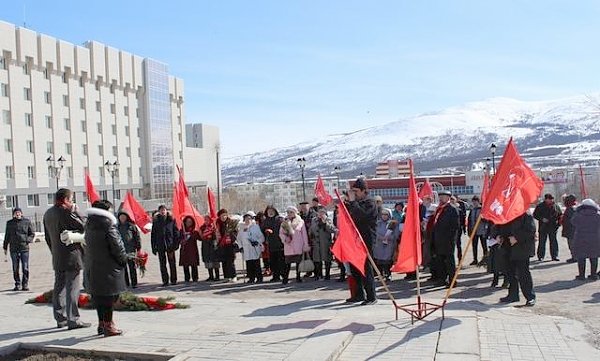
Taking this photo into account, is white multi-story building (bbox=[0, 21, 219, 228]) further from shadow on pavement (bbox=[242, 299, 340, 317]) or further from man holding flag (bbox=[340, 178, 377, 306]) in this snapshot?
man holding flag (bbox=[340, 178, 377, 306])

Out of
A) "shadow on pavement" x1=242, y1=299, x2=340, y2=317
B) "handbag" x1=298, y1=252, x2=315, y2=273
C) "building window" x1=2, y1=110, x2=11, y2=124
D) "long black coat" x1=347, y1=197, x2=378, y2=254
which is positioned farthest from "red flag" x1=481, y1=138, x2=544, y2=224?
"building window" x1=2, y1=110, x2=11, y2=124

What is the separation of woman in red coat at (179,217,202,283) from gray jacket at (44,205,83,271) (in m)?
5.61

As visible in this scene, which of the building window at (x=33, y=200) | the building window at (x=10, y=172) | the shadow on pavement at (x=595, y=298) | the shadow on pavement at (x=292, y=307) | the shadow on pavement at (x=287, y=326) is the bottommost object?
the shadow on pavement at (x=595, y=298)

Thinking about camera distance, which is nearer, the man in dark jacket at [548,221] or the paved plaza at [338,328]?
the paved plaza at [338,328]

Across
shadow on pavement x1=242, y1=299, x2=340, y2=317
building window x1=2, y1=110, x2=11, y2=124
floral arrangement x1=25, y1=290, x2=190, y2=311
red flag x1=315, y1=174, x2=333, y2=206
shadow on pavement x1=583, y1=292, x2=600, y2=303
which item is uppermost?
building window x1=2, y1=110, x2=11, y2=124

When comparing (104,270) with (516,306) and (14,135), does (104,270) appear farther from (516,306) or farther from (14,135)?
(14,135)

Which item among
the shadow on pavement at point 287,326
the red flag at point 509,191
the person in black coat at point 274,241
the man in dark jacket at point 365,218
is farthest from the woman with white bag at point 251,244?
the red flag at point 509,191

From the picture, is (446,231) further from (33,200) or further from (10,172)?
(33,200)

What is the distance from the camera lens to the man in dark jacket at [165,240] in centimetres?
1378

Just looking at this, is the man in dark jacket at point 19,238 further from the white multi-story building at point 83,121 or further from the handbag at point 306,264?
the white multi-story building at point 83,121

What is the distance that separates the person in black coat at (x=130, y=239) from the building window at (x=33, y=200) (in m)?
54.8

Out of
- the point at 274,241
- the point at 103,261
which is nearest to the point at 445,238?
the point at 274,241

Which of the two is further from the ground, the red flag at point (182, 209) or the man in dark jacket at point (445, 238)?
the red flag at point (182, 209)

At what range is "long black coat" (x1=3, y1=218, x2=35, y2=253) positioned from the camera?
1341cm
